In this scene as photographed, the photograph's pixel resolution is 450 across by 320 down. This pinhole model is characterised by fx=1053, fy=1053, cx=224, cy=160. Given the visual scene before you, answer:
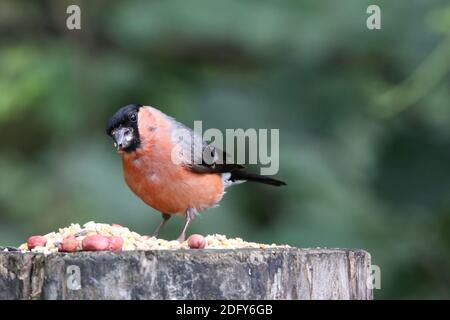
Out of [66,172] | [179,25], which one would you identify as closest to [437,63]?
[179,25]

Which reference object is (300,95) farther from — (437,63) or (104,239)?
(104,239)

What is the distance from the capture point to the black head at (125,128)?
23.2 ft

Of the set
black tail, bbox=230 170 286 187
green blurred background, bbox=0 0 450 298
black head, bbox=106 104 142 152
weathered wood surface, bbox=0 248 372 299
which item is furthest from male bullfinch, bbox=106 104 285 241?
green blurred background, bbox=0 0 450 298

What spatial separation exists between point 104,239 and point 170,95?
558 centimetres

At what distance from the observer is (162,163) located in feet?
24.2

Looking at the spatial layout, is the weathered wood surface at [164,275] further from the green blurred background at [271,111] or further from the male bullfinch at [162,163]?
the green blurred background at [271,111]

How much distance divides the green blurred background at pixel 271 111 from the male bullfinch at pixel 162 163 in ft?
7.53

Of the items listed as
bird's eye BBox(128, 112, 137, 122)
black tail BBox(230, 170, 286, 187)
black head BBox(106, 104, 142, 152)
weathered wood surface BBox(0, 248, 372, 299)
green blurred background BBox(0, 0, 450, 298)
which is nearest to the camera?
weathered wood surface BBox(0, 248, 372, 299)

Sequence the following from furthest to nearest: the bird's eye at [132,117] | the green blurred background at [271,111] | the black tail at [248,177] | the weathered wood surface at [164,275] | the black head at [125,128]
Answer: the green blurred background at [271,111] → the black tail at [248,177] → the bird's eye at [132,117] → the black head at [125,128] → the weathered wood surface at [164,275]

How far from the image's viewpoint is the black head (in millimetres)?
Answer: 7078

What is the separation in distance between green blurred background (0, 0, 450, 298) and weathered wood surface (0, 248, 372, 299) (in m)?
4.09

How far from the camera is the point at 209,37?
1152 centimetres

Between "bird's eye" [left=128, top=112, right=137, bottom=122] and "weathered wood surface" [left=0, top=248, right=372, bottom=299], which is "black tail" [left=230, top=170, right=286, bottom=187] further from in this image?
"weathered wood surface" [left=0, top=248, right=372, bottom=299]

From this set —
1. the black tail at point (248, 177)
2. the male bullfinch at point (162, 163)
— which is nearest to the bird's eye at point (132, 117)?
the male bullfinch at point (162, 163)
